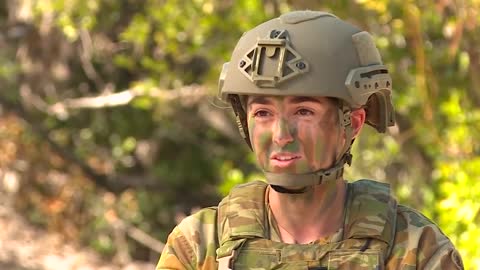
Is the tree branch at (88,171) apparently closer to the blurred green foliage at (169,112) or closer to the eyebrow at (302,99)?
the blurred green foliage at (169,112)

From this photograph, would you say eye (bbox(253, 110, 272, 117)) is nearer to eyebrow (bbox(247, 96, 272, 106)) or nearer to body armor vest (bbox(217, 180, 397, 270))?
eyebrow (bbox(247, 96, 272, 106))

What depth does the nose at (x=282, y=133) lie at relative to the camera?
122 inches

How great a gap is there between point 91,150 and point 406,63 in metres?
4.51

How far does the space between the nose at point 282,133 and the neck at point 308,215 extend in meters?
0.18

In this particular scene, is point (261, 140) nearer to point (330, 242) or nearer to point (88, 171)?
point (330, 242)

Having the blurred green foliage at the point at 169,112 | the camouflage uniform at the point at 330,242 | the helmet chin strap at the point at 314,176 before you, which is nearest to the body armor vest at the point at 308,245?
the camouflage uniform at the point at 330,242

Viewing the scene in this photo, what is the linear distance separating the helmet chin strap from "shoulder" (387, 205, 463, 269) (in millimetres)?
224

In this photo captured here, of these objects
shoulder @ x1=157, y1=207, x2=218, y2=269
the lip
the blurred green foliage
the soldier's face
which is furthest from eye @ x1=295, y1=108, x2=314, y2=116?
the blurred green foliage

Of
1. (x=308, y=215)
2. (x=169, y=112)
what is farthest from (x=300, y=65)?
(x=169, y=112)

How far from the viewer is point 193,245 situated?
3.23 m

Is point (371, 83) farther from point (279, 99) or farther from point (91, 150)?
point (91, 150)

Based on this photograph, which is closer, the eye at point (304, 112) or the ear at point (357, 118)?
the eye at point (304, 112)

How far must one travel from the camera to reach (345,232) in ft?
10.5

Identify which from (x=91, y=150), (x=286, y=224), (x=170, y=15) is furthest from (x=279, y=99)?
(x=91, y=150)
